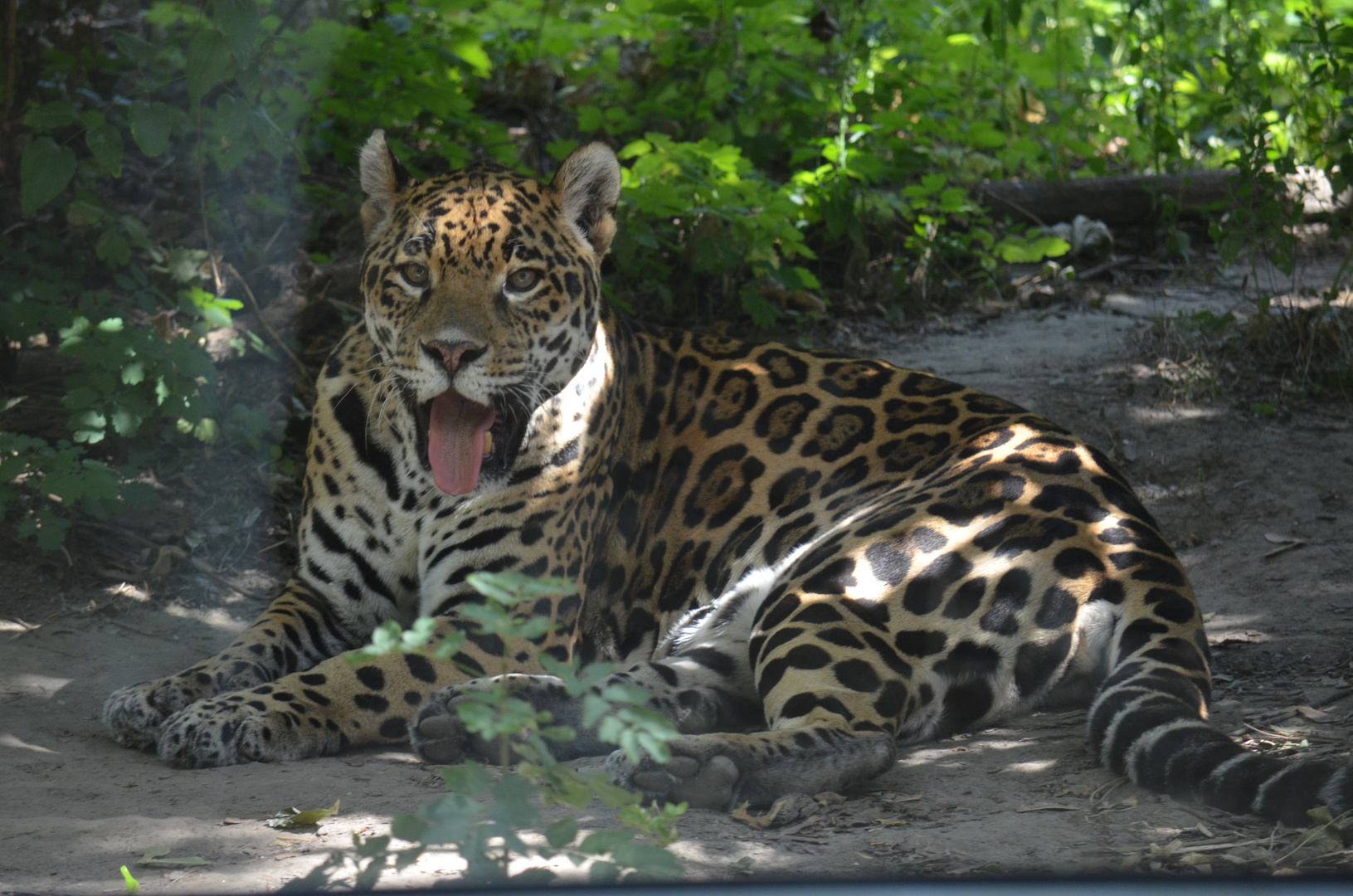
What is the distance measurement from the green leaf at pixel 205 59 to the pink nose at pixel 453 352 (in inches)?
58.3

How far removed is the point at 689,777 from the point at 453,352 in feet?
5.46

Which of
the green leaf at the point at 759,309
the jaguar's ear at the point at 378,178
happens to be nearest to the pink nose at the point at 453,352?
the jaguar's ear at the point at 378,178

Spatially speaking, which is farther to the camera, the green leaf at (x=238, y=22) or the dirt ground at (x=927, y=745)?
the green leaf at (x=238, y=22)

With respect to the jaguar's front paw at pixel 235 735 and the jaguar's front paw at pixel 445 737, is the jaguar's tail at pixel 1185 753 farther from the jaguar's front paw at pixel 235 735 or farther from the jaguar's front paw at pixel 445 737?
the jaguar's front paw at pixel 235 735

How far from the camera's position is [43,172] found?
195 inches

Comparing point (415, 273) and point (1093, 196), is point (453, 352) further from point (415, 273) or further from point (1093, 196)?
point (1093, 196)

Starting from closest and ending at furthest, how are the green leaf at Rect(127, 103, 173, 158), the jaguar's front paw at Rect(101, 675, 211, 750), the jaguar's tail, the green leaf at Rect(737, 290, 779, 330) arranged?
the jaguar's tail < the jaguar's front paw at Rect(101, 675, 211, 750) < the green leaf at Rect(127, 103, 173, 158) < the green leaf at Rect(737, 290, 779, 330)

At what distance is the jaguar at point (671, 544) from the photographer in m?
3.92

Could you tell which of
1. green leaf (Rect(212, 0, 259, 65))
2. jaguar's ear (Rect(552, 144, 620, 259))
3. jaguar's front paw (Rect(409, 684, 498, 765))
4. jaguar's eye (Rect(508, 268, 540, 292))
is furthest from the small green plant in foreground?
green leaf (Rect(212, 0, 259, 65))

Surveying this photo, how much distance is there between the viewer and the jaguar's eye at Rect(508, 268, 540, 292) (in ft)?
14.8

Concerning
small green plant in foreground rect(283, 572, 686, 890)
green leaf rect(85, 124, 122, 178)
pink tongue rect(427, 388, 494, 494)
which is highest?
green leaf rect(85, 124, 122, 178)

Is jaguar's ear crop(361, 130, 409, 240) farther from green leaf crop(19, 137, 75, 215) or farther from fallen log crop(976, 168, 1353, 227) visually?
fallen log crop(976, 168, 1353, 227)

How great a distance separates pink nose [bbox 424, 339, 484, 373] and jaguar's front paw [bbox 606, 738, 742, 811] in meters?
1.52

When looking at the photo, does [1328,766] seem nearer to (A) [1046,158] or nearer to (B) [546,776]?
(B) [546,776]
